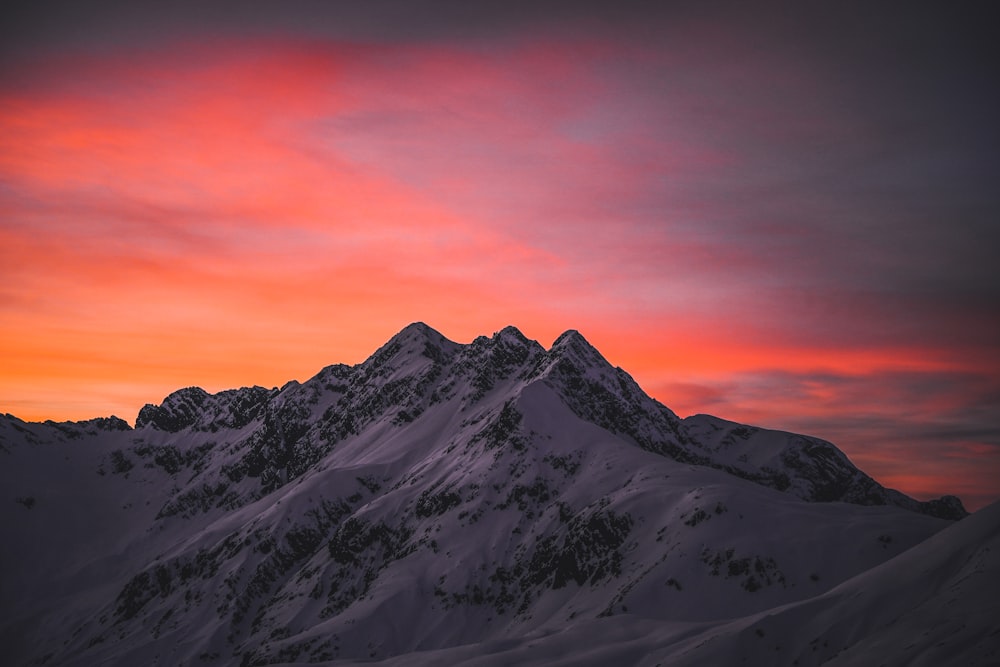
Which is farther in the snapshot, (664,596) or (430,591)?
(430,591)

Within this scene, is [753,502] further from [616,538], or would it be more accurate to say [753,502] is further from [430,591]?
[430,591]

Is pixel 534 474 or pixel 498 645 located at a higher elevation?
pixel 534 474

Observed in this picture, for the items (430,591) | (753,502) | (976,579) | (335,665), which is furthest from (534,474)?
(976,579)

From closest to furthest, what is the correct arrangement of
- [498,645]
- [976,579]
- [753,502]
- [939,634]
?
1. [939,634]
2. [976,579]
3. [498,645]
4. [753,502]

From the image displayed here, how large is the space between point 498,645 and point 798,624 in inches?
1255

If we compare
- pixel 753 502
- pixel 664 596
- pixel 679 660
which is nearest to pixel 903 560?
pixel 679 660

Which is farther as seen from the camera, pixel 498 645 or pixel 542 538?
pixel 542 538

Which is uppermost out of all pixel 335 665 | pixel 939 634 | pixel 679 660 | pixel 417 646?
pixel 939 634

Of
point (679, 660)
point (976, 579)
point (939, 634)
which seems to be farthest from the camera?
point (679, 660)

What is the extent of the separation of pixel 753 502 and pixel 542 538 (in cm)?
5372

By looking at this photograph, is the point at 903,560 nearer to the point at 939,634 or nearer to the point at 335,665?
the point at 939,634

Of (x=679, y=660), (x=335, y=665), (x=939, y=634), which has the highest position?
(x=939, y=634)

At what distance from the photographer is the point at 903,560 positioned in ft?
230

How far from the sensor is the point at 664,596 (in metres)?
126
